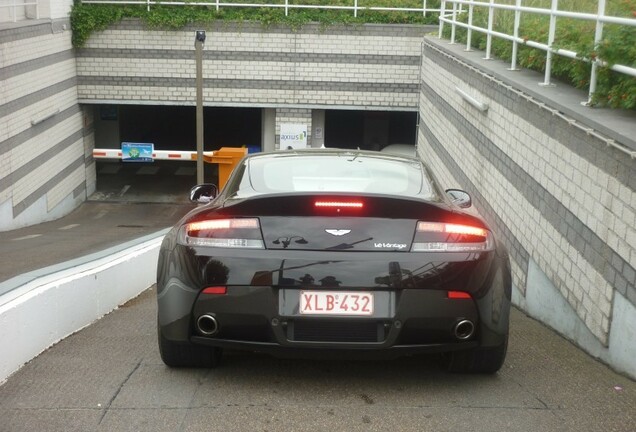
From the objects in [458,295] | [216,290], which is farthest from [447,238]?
[216,290]

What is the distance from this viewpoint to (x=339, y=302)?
452 cm

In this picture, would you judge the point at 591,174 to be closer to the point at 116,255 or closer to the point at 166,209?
the point at 116,255

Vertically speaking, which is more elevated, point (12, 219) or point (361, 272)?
point (361, 272)

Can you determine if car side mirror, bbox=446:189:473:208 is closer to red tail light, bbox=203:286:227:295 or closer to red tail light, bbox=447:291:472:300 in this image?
red tail light, bbox=447:291:472:300

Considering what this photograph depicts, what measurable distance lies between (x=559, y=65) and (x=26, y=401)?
571cm

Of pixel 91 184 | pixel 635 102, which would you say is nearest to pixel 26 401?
pixel 635 102

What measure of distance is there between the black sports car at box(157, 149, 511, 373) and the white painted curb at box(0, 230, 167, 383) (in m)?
0.85

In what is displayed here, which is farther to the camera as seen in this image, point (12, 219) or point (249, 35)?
point (249, 35)

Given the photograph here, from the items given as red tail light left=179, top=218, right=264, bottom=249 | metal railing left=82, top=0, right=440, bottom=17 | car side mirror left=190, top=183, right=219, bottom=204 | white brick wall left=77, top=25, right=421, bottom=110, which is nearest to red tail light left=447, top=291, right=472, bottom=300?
red tail light left=179, top=218, right=264, bottom=249

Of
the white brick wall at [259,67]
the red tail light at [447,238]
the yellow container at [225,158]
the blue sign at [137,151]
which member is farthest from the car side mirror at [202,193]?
the white brick wall at [259,67]

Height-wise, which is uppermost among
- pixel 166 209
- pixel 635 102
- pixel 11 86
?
pixel 635 102

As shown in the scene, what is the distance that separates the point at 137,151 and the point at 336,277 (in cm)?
1942

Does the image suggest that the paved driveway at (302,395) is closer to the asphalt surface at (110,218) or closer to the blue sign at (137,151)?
the asphalt surface at (110,218)

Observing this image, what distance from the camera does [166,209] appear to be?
24.8 meters
